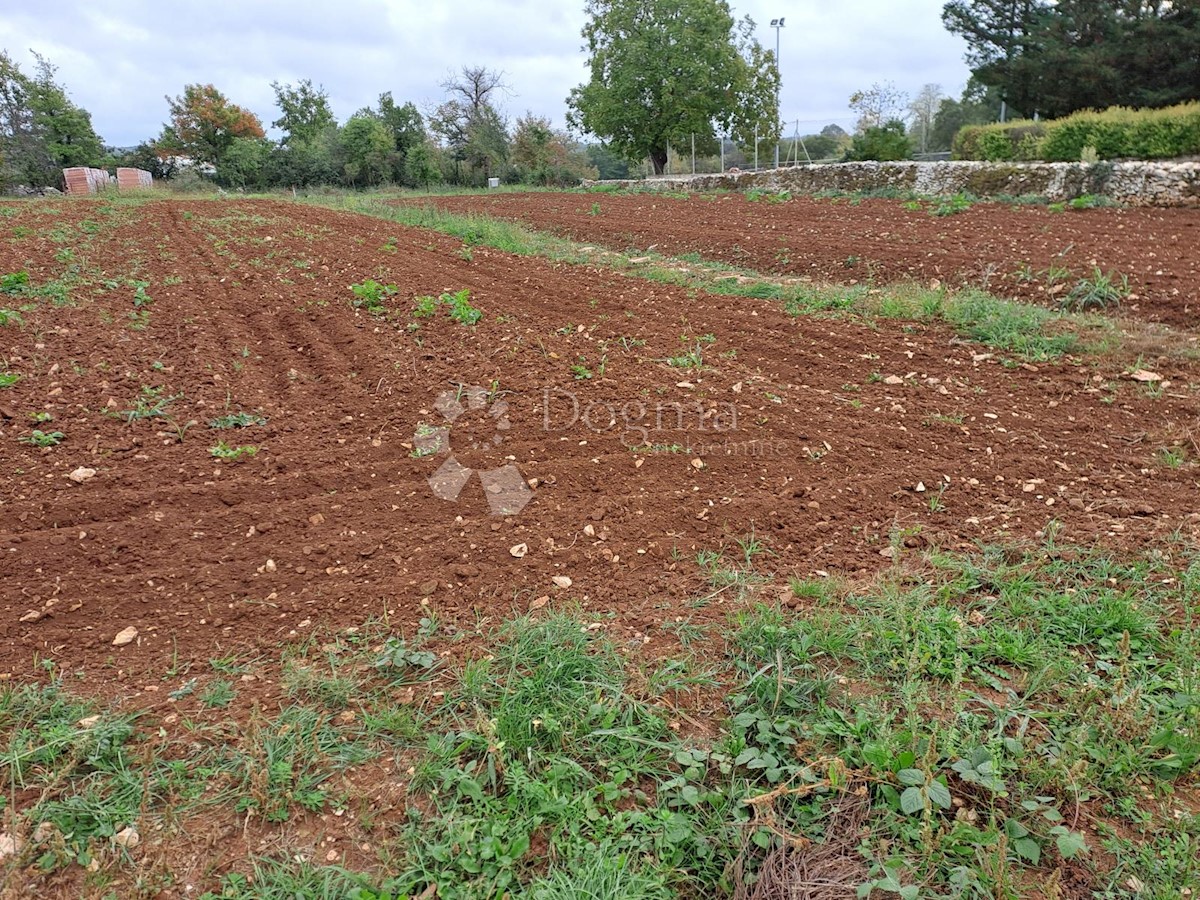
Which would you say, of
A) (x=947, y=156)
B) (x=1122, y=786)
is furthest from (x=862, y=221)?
(x=947, y=156)

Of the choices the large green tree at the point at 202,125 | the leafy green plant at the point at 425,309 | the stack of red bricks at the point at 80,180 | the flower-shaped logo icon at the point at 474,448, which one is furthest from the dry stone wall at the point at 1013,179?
the large green tree at the point at 202,125

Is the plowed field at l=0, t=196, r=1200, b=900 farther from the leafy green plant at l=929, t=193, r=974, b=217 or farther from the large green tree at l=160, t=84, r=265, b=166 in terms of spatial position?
the large green tree at l=160, t=84, r=265, b=166

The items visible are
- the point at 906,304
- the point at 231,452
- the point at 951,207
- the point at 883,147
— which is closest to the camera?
the point at 231,452

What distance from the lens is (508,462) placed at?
3.65m

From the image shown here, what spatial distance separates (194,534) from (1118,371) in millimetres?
5633

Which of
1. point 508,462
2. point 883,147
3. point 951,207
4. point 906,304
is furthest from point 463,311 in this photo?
point 883,147

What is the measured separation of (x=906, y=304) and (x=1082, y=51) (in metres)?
18.9

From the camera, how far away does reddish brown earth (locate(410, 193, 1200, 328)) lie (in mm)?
6836

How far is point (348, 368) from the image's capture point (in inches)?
196

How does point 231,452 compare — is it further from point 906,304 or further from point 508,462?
point 906,304

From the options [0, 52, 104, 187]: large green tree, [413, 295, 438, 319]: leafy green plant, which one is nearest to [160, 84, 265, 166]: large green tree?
[0, 52, 104, 187]: large green tree

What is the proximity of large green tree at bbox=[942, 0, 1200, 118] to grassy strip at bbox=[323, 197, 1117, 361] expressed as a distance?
16.8 metres

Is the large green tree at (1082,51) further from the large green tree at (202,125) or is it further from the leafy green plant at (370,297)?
the large green tree at (202,125)

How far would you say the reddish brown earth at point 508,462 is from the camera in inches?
107
